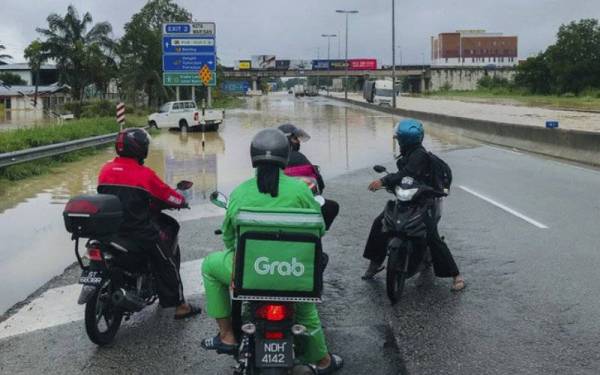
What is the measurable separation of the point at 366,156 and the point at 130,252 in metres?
15.3

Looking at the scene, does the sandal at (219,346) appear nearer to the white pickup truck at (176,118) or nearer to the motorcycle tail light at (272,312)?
the motorcycle tail light at (272,312)

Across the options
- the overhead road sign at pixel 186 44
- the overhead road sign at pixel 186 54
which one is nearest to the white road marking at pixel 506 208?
the overhead road sign at pixel 186 54

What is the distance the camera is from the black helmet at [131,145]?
5215 millimetres

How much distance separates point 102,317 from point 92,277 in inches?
18.9

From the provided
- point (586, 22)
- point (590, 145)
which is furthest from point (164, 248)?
point (586, 22)

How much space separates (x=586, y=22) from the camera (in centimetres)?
9519

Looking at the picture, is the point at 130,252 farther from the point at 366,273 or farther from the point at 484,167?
the point at 484,167

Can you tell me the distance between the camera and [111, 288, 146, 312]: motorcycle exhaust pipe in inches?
193

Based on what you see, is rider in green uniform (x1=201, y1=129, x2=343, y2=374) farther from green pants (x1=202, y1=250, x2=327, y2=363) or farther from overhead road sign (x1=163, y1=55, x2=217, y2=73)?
overhead road sign (x1=163, y1=55, x2=217, y2=73)

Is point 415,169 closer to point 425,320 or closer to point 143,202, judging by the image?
point 425,320

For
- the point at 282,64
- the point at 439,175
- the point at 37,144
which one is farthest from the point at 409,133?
the point at 282,64

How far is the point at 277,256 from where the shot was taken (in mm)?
3594

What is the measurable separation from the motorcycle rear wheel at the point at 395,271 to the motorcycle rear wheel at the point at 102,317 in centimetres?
212

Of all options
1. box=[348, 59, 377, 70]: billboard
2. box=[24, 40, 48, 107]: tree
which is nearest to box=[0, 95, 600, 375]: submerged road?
box=[24, 40, 48, 107]: tree
